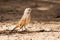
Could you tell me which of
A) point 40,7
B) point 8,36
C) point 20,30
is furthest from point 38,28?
point 40,7

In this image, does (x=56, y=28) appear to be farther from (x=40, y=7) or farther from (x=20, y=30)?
(x=40, y=7)

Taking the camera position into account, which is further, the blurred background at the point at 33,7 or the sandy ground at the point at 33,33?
the blurred background at the point at 33,7

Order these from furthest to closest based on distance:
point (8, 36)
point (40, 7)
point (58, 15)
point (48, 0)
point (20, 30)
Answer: point (48, 0)
point (40, 7)
point (58, 15)
point (20, 30)
point (8, 36)

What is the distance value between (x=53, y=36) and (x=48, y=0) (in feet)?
37.2

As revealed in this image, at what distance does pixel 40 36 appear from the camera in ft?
31.9

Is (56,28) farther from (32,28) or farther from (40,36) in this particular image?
(40,36)

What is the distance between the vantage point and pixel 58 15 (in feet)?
48.5

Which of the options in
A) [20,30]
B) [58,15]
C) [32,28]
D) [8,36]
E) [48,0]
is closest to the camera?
[8,36]

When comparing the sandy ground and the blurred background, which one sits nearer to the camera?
the sandy ground

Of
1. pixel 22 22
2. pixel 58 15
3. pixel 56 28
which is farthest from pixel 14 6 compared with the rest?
pixel 22 22

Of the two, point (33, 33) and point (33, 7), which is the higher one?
point (33, 33)

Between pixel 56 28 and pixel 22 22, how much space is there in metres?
1.89

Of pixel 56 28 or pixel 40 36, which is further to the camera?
pixel 56 28

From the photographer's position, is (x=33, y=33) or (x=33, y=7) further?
(x=33, y=7)
